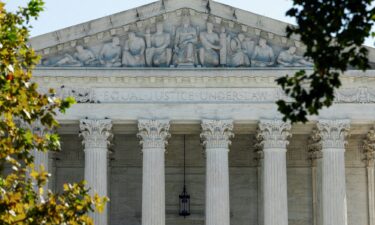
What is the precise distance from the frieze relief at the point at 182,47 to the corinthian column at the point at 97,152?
9.29ft

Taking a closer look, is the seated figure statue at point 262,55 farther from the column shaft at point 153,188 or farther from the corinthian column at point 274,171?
the column shaft at point 153,188

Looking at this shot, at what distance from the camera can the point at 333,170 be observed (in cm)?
4547

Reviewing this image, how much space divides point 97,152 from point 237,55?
778 cm

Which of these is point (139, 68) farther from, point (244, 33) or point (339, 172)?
point (339, 172)

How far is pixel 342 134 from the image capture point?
150ft

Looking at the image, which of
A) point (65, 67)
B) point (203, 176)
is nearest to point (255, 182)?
point (203, 176)

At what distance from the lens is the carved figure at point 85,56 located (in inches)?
1820

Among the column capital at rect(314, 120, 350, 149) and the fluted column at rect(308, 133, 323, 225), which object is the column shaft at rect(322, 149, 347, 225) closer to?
the column capital at rect(314, 120, 350, 149)

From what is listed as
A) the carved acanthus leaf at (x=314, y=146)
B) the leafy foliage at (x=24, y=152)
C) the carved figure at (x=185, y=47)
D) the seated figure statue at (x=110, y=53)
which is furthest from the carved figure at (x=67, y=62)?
the leafy foliage at (x=24, y=152)

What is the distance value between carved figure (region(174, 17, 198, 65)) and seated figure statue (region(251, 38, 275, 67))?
278 cm

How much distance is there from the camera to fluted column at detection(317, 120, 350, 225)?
45.2 metres

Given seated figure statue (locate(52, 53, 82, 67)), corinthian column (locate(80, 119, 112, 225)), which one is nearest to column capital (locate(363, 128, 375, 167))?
corinthian column (locate(80, 119, 112, 225))

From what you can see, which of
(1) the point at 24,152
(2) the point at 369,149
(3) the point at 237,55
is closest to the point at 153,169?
(3) the point at 237,55

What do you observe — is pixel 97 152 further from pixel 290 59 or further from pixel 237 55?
pixel 290 59
